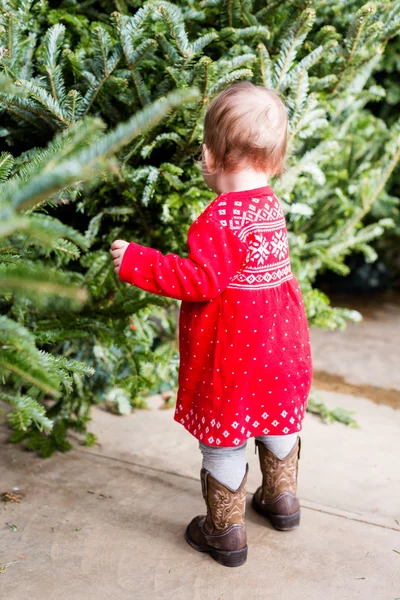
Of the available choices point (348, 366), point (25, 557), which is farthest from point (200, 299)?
point (348, 366)

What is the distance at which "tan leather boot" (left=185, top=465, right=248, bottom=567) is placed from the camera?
6.63 ft

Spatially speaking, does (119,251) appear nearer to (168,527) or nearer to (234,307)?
(234,307)

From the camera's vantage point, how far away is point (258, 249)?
1927 mm

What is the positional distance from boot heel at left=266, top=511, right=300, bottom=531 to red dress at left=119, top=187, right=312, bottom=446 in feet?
1.33

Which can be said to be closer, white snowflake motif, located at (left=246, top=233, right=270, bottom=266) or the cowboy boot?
white snowflake motif, located at (left=246, top=233, right=270, bottom=266)

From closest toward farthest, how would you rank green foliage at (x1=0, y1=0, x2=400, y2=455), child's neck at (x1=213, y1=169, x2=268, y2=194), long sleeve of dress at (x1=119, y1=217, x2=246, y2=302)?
long sleeve of dress at (x1=119, y1=217, x2=246, y2=302)
child's neck at (x1=213, y1=169, x2=268, y2=194)
green foliage at (x1=0, y1=0, x2=400, y2=455)

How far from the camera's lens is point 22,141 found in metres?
2.51

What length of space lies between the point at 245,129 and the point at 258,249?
37 cm

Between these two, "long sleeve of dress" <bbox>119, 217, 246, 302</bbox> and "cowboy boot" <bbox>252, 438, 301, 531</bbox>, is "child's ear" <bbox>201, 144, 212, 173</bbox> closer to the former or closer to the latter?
"long sleeve of dress" <bbox>119, 217, 246, 302</bbox>

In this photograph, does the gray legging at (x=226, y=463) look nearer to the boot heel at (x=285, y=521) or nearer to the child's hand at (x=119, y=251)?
the boot heel at (x=285, y=521)

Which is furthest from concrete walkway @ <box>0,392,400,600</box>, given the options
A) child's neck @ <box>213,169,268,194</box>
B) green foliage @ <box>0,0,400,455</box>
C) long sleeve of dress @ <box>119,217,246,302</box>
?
child's neck @ <box>213,169,268,194</box>

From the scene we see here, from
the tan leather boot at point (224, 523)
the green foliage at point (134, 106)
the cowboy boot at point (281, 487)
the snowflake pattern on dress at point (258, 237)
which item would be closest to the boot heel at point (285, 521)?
the cowboy boot at point (281, 487)

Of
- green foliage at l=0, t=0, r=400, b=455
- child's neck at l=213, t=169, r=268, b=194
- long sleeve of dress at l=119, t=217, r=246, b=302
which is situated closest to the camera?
long sleeve of dress at l=119, t=217, r=246, b=302

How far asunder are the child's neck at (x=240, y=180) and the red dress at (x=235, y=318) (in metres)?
0.03
